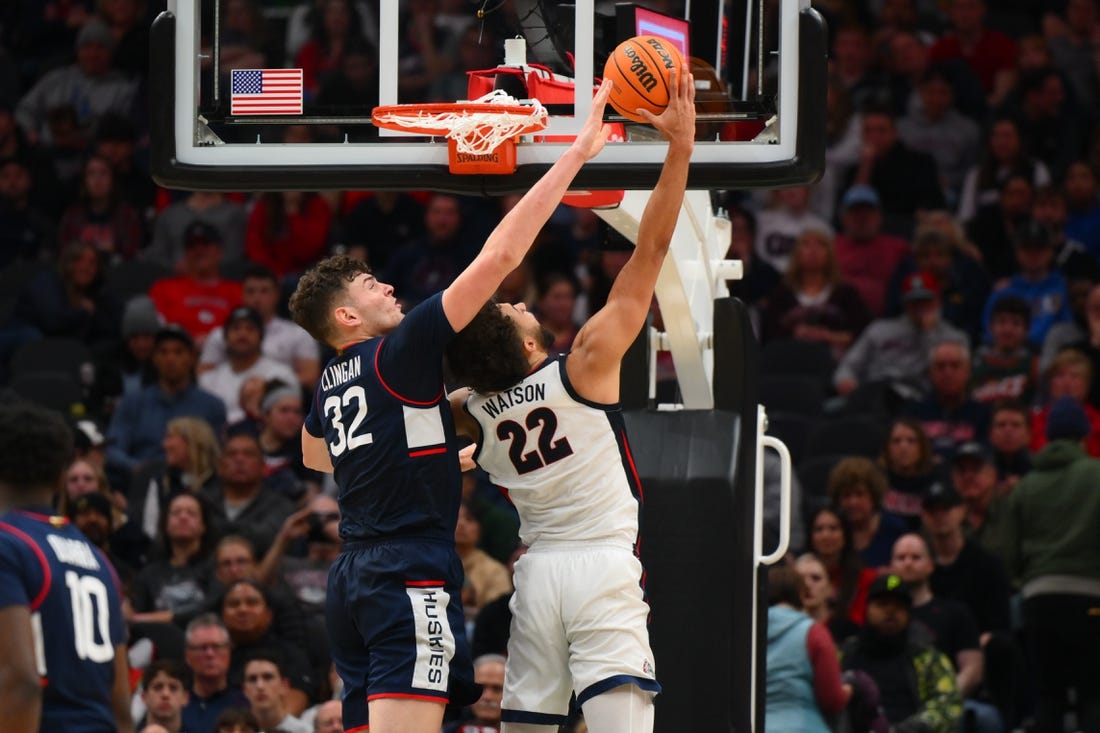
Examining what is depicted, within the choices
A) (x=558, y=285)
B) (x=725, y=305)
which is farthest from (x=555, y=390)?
(x=558, y=285)

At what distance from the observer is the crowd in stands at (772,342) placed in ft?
33.2

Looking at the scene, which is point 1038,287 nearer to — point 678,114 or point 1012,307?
point 1012,307

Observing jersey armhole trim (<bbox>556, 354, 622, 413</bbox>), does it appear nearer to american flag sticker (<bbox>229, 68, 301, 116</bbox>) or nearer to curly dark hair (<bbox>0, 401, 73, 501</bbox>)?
american flag sticker (<bbox>229, 68, 301, 116</bbox>)

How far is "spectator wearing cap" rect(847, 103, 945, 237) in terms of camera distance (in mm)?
14602

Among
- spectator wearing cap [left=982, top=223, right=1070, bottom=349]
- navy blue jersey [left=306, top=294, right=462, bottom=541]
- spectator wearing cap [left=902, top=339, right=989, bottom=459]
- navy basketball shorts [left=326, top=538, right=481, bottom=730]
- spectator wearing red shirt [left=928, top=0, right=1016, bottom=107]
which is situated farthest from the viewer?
spectator wearing red shirt [left=928, top=0, right=1016, bottom=107]

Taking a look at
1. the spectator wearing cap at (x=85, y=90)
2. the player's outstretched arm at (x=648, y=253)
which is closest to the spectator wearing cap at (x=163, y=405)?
the spectator wearing cap at (x=85, y=90)

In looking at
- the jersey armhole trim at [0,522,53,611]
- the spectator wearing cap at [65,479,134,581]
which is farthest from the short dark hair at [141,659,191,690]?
the jersey armhole trim at [0,522,53,611]

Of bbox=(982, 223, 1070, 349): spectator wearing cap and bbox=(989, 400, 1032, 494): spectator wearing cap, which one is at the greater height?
bbox=(982, 223, 1070, 349): spectator wearing cap

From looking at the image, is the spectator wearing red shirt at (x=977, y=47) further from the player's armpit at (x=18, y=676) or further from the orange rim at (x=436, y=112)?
the player's armpit at (x=18, y=676)

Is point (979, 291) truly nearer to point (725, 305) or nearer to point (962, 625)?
point (962, 625)

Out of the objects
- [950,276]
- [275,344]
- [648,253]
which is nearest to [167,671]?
[275,344]

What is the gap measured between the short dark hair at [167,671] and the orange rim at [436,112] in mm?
3994

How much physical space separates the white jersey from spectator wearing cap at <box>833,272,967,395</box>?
7.01 m

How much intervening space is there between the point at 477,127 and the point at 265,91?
80 cm
